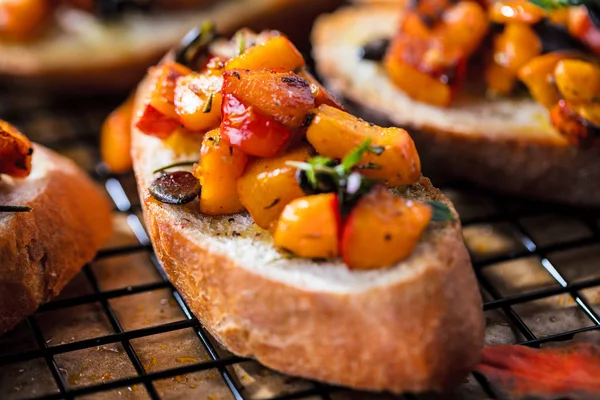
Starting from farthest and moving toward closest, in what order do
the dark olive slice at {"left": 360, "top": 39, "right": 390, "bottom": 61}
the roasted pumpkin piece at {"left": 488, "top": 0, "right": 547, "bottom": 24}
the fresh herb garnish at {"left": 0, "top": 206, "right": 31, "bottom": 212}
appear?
the dark olive slice at {"left": 360, "top": 39, "right": 390, "bottom": 61} < the roasted pumpkin piece at {"left": 488, "top": 0, "right": 547, "bottom": 24} < the fresh herb garnish at {"left": 0, "top": 206, "right": 31, "bottom": 212}

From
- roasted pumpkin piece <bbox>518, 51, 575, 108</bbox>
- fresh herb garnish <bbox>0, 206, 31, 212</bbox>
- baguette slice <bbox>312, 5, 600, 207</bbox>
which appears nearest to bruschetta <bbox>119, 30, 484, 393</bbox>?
fresh herb garnish <bbox>0, 206, 31, 212</bbox>

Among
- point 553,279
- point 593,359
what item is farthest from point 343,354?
point 553,279

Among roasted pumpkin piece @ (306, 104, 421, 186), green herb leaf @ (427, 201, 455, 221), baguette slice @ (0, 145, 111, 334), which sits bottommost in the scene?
baguette slice @ (0, 145, 111, 334)

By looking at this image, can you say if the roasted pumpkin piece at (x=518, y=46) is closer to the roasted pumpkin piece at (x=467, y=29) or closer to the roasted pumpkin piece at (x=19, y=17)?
the roasted pumpkin piece at (x=467, y=29)

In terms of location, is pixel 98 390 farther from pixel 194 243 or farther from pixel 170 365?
pixel 194 243

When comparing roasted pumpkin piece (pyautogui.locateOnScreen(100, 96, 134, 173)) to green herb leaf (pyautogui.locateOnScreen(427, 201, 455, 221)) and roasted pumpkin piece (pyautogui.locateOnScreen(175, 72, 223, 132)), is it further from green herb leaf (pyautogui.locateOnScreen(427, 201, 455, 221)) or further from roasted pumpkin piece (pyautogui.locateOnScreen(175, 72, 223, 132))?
green herb leaf (pyautogui.locateOnScreen(427, 201, 455, 221))

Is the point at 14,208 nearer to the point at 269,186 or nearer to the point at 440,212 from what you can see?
the point at 269,186
